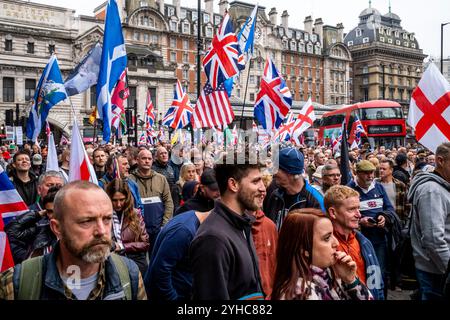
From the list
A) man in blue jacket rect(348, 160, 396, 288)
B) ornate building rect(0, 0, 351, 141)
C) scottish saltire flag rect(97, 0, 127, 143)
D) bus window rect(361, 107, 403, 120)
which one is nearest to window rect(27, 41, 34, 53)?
ornate building rect(0, 0, 351, 141)

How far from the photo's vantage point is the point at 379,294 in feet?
11.1

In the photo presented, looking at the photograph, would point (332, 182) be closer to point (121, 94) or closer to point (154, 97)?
point (121, 94)

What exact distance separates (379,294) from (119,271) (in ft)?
6.61

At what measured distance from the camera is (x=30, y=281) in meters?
2.15

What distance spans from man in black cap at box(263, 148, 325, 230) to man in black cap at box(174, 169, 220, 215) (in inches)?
24.9

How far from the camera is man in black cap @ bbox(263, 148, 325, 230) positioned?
420 cm

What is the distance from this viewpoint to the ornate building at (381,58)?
8431 cm

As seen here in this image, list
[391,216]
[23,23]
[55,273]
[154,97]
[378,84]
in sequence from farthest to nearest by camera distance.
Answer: [378,84]
[154,97]
[23,23]
[391,216]
[55,273]

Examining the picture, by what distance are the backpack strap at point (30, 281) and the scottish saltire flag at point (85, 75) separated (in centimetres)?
665

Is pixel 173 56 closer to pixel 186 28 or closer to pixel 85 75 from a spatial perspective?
pixel 186 28

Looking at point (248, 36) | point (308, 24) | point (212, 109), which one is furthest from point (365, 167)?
point (308, 24)

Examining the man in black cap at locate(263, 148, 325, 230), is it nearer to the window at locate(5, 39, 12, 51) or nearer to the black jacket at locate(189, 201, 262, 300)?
the black jacket at locate(189, 201, 262, 300)

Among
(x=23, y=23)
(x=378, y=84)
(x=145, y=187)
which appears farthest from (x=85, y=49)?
(x=378, y=84)

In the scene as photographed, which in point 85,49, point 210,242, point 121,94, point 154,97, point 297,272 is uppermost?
point 85,49
